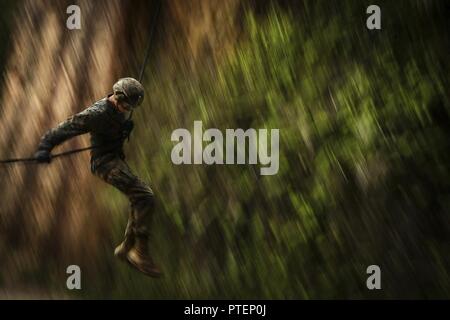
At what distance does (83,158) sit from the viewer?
501cm

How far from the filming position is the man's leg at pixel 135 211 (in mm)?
4930

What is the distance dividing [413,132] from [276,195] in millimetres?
934

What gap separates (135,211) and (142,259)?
31 centimetres

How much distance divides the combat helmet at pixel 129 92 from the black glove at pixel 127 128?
128mm

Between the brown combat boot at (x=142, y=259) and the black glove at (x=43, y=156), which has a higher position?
the black glove at (x=43, y=156)

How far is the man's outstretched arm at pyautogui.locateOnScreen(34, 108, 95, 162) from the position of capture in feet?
16.0

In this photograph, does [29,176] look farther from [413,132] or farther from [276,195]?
[413,132]

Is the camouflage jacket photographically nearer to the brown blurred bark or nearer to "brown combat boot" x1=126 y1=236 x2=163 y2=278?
the brown blurred bark

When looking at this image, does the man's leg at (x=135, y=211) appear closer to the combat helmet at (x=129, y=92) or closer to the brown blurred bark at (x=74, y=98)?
the brown blurred bark at (x=74, y=98)

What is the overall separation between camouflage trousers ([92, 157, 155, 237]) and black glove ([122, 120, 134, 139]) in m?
0.16

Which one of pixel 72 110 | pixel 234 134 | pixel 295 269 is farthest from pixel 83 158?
pixel 295 269
